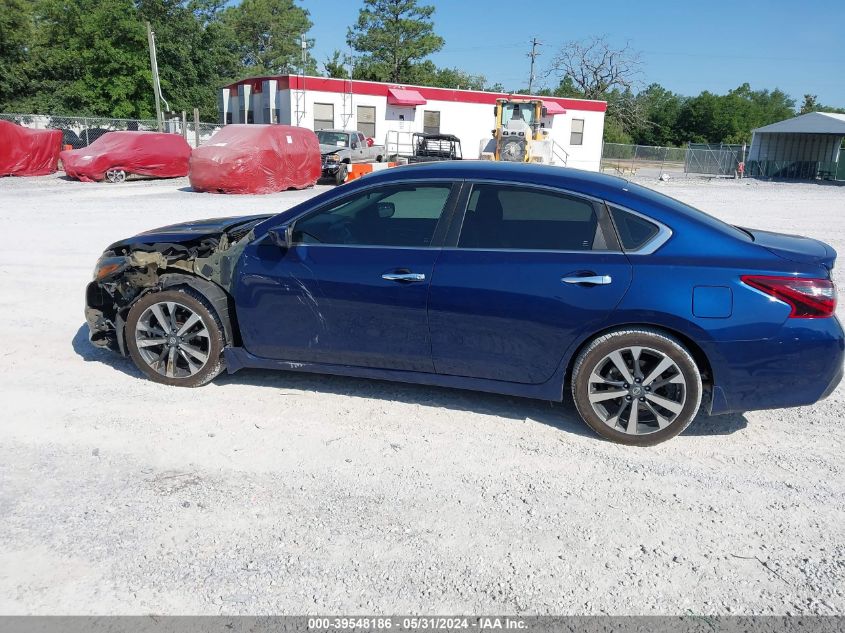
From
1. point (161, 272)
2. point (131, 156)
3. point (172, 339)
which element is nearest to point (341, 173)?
point (131, 156)

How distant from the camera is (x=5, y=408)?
4324 millimetres

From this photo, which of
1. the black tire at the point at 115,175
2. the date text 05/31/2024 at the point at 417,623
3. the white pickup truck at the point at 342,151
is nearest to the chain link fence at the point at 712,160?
the white pickup truck at the point at 342,151

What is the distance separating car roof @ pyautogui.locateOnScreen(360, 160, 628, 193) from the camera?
13.3 ft

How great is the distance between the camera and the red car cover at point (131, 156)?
22.4 m

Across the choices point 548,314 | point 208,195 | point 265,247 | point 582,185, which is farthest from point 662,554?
point 208,195

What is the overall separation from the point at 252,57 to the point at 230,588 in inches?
3181

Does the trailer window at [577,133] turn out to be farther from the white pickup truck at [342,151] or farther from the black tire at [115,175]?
the black tire at [115,175]

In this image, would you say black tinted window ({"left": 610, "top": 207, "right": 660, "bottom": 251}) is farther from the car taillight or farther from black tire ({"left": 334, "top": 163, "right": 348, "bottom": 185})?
black tire ({"left": 334, "top": 163, "right": 348, "bottom": 185})

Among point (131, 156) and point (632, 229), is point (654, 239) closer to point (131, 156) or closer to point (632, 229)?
point (632, 229)

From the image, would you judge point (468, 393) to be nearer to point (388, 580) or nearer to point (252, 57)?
point (388, 580)

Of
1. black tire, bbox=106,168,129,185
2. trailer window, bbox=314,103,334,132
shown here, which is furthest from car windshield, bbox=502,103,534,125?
black tire, bbox=106,168,129,185

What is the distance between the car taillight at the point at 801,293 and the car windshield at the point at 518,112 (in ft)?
82.0

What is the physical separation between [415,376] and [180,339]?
1702 millimetres

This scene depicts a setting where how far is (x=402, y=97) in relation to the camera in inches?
1347
